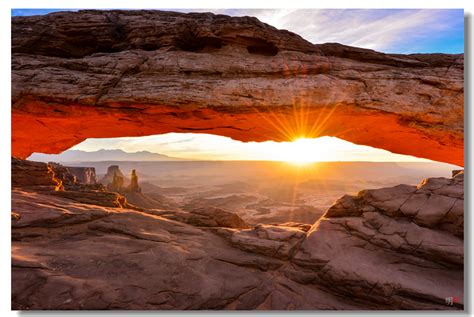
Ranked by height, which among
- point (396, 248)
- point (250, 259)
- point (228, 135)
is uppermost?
point (228, 135)

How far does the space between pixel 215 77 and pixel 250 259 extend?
704 cm

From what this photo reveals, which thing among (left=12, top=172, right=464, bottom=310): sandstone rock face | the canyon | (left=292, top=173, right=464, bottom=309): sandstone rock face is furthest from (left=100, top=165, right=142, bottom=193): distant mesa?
(left=292, top=173, right=464, bottom=309): sandstone rock face

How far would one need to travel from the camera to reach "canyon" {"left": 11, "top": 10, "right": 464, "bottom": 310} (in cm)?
665

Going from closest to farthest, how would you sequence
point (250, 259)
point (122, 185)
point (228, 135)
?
point (250, 259)
point (228, 135)
point (122, 185)

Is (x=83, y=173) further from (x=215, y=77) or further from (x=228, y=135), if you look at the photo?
(x=215, y=77)

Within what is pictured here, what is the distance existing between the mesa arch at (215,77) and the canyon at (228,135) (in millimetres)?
55

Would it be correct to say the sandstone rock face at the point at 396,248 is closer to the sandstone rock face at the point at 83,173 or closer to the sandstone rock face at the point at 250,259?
the sandstone rock face at the point at 250,259

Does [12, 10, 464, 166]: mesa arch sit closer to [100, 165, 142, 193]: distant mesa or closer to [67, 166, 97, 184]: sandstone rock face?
[100, 165, 142, 193]: distant mesa

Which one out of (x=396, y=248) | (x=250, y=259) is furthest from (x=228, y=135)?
(x=396, y=248)

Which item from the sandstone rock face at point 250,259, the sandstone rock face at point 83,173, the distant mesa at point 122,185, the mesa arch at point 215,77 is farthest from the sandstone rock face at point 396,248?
the sandstone rock face at point 83,173

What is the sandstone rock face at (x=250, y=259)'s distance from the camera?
20.1 feet

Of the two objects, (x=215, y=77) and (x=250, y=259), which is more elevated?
(x=215, y=77)

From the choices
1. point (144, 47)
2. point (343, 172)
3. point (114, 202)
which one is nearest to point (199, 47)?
point (144, 47)

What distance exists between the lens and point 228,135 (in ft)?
42.3
